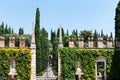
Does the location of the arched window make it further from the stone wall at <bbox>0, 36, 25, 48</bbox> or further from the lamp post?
the stone wall at <bbox>0, 36, 25, 48</bbox>

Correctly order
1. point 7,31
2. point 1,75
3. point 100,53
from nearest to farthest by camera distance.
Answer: point 1,75 < point 100,53 < point 7,31

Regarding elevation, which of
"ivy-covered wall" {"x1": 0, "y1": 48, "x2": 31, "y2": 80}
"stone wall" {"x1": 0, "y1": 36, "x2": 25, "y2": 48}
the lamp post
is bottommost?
the lamp post

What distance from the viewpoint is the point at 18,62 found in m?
25.5

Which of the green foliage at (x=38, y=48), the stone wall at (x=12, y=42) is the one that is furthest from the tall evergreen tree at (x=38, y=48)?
the stone wall at (x=12, y=42)

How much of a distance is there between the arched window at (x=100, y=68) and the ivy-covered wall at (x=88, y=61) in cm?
29

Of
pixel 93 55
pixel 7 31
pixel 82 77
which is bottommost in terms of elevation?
pixel 82 77

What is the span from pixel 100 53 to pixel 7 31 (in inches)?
2016

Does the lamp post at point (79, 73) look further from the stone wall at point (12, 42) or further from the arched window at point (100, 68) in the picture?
the stone wall at point (12, 42)

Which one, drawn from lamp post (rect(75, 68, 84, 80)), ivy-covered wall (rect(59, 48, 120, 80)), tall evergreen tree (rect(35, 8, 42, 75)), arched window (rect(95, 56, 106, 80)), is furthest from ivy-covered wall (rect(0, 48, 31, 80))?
tall evergreen tree (rect(35, 8, 42, 75))

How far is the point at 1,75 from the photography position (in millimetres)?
25141

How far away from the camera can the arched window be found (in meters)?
26.9

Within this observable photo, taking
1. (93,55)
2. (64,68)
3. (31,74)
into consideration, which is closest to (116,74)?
(93,55)

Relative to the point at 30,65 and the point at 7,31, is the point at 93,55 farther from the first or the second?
the point at 7,31

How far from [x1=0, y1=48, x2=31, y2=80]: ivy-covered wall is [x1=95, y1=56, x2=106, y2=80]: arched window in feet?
19.1
